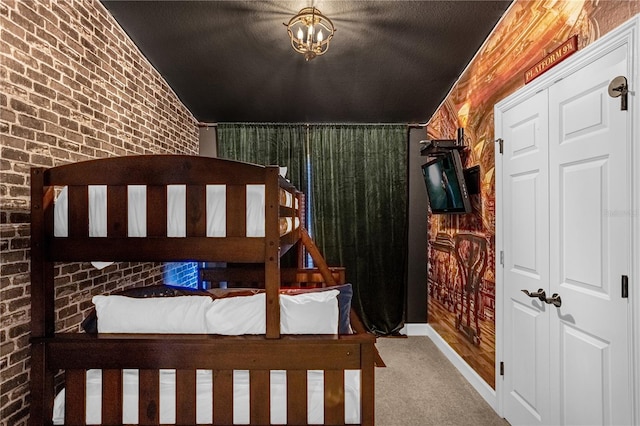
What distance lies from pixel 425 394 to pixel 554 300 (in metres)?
1.35

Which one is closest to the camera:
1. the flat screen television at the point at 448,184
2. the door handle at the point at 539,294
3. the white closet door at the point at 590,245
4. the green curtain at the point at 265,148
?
the white closet door at the point at 590,245

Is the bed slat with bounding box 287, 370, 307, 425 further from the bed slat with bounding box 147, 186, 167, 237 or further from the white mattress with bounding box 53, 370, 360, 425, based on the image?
the bed slat with bounding box 147, 186, 167, 237

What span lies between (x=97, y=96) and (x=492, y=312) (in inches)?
121

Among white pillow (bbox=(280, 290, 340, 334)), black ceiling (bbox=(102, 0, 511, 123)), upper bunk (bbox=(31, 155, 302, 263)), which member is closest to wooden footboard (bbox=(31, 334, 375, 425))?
white pillow (bbox=(280, 290, 340, 334))

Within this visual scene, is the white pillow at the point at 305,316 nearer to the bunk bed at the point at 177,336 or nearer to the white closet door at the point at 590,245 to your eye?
the bunk bed at the point at 177,336

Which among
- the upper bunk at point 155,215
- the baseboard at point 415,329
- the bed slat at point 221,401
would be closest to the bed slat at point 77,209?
the upper bunk at point 155,215

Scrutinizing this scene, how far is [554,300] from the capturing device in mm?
1947

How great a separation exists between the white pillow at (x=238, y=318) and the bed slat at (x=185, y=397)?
210mm

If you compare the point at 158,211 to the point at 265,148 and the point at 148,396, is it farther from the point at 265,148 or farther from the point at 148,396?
the point at 265,148

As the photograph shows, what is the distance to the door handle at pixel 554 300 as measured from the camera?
1.92m

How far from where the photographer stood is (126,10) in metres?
2.44

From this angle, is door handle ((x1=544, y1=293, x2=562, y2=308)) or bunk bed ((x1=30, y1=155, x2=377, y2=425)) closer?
bunk bed ((x1=30, y1=155, x2=377, y2=425))

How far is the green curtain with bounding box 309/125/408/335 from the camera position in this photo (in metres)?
4.21

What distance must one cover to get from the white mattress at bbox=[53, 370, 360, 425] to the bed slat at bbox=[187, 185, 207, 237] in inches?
26.6
